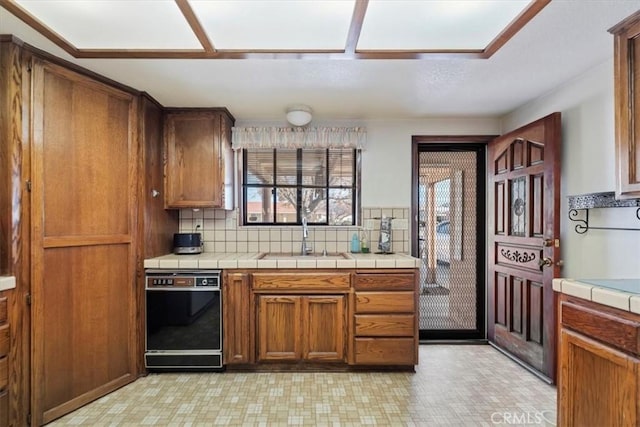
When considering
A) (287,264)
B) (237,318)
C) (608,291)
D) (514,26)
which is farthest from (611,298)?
(237,318)

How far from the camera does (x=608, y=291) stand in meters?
1.36

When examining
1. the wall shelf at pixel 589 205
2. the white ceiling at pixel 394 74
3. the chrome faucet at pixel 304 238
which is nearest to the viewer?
the white ceiling at pixel 394 74

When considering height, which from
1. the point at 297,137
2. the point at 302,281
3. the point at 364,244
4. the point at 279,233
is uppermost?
the point at 297,137

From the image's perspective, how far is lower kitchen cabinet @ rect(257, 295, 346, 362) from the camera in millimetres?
2596

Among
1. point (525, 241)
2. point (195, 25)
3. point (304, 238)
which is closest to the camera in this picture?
point (195, 25)

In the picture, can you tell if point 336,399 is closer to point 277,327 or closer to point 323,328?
point 323,328

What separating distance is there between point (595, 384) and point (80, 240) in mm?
2849

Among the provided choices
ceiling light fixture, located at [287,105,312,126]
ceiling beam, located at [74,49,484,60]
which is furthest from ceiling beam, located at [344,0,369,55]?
ceiling light fixture, located at [287,105,312,126]

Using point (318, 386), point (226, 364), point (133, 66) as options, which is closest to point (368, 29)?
point (133, 66)

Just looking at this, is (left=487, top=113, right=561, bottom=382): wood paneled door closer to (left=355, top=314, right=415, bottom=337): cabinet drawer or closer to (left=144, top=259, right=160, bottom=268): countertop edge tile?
(left=355, top=314, right=415, bottom=337): cabinet drawer

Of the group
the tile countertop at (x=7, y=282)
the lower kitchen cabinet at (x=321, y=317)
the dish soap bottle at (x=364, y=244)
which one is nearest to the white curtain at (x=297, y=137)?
the dish soap bottle at (x=364, y=244)

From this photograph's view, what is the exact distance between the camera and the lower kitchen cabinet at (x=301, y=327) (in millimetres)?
2596

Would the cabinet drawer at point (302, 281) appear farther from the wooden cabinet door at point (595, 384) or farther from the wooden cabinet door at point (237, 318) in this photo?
the wooden cabinet door at point (595, 384)

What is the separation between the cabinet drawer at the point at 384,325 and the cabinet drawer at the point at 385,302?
45 mm
